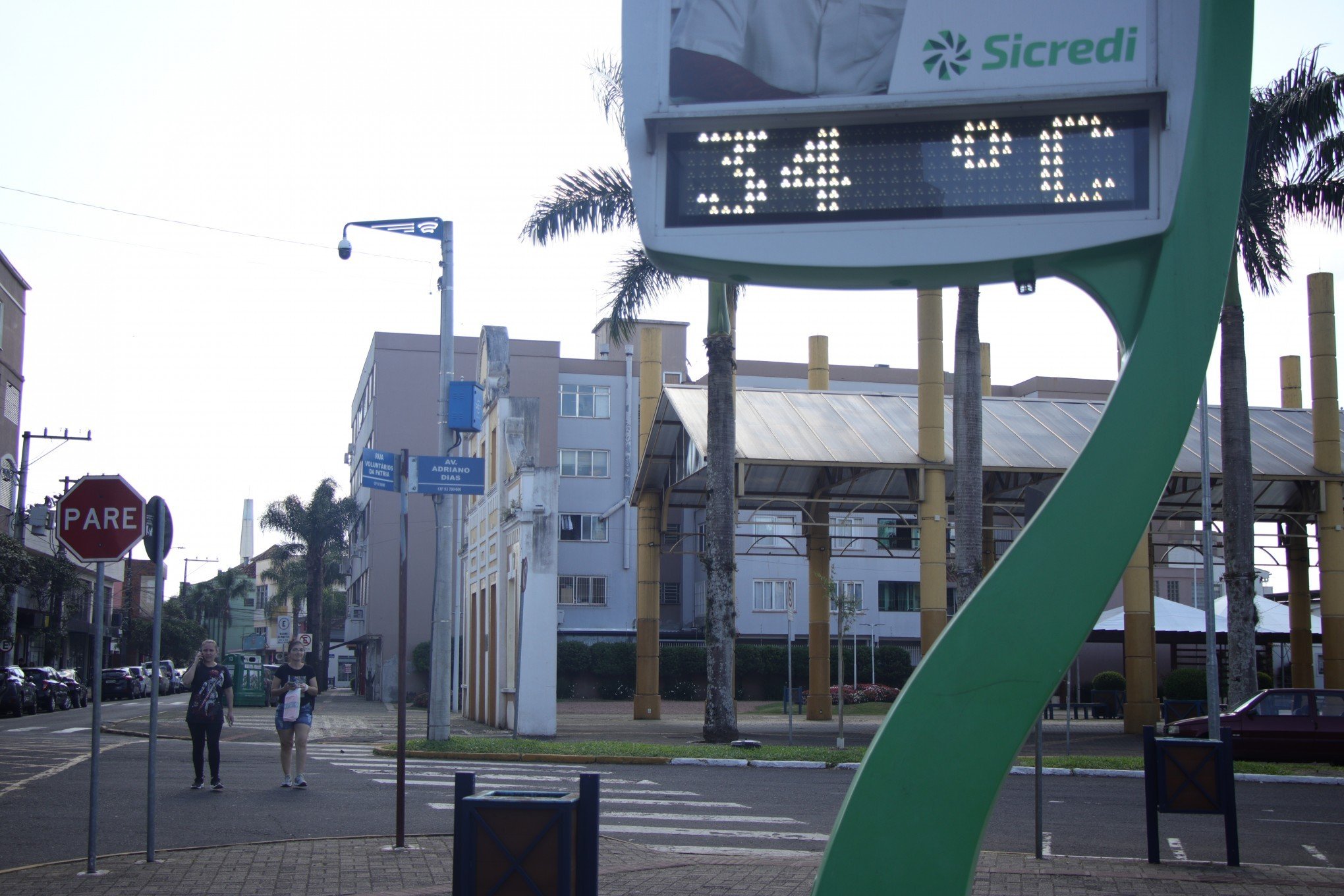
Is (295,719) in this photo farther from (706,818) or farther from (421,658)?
(421,658)

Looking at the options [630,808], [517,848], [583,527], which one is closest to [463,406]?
[630,808]

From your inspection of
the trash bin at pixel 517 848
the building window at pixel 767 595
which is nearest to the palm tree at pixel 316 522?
the building window at pixel 767 595

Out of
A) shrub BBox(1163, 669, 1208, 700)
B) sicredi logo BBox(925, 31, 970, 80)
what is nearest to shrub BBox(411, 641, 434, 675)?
shrub BBox(1163, 669, 1208, 700)

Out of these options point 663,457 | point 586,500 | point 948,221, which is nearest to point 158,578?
point 948,221

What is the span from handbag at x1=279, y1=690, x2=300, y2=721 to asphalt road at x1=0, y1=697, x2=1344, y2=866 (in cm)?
83

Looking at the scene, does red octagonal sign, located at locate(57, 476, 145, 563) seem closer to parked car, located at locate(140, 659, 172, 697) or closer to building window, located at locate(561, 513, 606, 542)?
building window, located at locate(561, 513, 606, 542)

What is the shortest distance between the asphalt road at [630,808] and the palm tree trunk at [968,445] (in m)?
3.73

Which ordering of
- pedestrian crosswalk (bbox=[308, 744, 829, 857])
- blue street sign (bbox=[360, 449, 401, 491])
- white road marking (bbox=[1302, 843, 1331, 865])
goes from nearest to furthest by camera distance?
white road marking (bbox=[1302, 843, 1331, 865]), pedestrian crosswalk (bbox=[308, 744, 829, 857]), blue street sign (bbox=[360, 449, 401, 491])

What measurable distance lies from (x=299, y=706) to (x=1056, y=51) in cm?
1193

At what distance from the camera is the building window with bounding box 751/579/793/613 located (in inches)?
2242

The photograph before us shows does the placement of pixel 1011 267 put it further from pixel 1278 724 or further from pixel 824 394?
pixel 824 394

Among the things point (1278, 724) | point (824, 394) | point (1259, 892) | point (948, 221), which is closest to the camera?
point (948, 221)

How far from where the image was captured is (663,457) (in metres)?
30.9

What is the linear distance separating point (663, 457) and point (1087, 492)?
1014 inches
